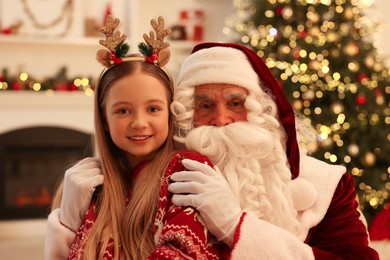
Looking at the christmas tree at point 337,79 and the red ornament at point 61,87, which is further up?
the christmas tree at point 337,79

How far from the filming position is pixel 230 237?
1417 millimetres

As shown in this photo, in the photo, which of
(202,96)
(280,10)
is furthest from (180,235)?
(280,10)

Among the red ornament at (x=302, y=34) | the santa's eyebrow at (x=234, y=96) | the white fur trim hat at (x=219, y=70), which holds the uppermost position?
the white fur trim hat at (x=219, y=70)

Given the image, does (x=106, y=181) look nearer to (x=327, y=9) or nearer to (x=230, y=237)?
(x=230, y=237)

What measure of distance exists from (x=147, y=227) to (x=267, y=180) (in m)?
0.40

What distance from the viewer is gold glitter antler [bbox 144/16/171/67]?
1.55 metres

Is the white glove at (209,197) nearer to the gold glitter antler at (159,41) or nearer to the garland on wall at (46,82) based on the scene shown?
the gold glitter antler at (159,41)

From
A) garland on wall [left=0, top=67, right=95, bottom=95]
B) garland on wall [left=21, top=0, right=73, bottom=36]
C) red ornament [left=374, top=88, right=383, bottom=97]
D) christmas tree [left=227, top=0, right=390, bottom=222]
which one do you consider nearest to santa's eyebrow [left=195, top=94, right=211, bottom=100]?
christmas tree [left=227, top=0, right=390, bottom=222]

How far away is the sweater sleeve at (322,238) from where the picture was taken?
1.41m

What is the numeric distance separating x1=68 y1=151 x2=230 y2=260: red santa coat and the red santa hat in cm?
27

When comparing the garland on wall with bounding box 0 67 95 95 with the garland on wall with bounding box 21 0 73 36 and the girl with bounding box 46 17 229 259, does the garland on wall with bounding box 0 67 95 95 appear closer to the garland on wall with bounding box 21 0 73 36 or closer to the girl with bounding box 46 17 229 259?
the garland on wall with bounding box 21 0 73 36

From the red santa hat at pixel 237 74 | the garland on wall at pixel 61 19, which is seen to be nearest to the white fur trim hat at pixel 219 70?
the red santa hat at pixel 237 74

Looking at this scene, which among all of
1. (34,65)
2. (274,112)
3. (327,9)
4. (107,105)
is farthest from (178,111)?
(34,65)

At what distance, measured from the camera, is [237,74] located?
5.48ft
